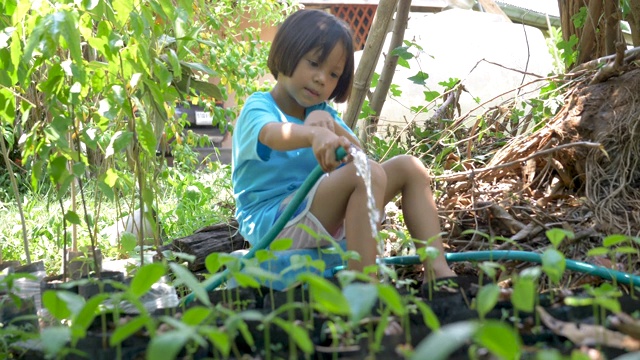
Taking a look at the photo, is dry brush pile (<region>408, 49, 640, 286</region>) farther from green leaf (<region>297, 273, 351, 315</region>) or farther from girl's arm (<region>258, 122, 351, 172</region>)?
green leaf (<region>297, 273, 351, 315</region>)

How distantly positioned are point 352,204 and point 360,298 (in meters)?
1.26

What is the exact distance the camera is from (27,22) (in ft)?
6.44

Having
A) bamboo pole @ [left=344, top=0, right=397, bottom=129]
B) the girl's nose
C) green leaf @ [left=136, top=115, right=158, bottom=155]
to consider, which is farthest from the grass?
green leaf @ [left=136, top=115, right=158, bottom=155]

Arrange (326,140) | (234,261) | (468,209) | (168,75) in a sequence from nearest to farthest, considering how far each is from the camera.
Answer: (234,261)
(326,140)
(168,75)
(468,209)

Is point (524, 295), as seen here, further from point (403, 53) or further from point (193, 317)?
point (403, 53)

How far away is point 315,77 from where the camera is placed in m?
2.52

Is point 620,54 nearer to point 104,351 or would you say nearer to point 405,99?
point 104,351

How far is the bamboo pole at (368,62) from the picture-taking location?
11.8ft

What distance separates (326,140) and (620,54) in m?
1.50

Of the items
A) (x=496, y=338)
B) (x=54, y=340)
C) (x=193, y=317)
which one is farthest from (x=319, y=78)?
(x=496, y=338)

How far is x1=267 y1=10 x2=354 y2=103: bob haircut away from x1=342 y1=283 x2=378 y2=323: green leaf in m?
1.67

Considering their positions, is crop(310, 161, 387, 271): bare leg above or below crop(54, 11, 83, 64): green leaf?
below

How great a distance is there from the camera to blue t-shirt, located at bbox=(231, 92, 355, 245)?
245 cm

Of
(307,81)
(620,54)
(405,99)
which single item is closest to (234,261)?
(307,81)
